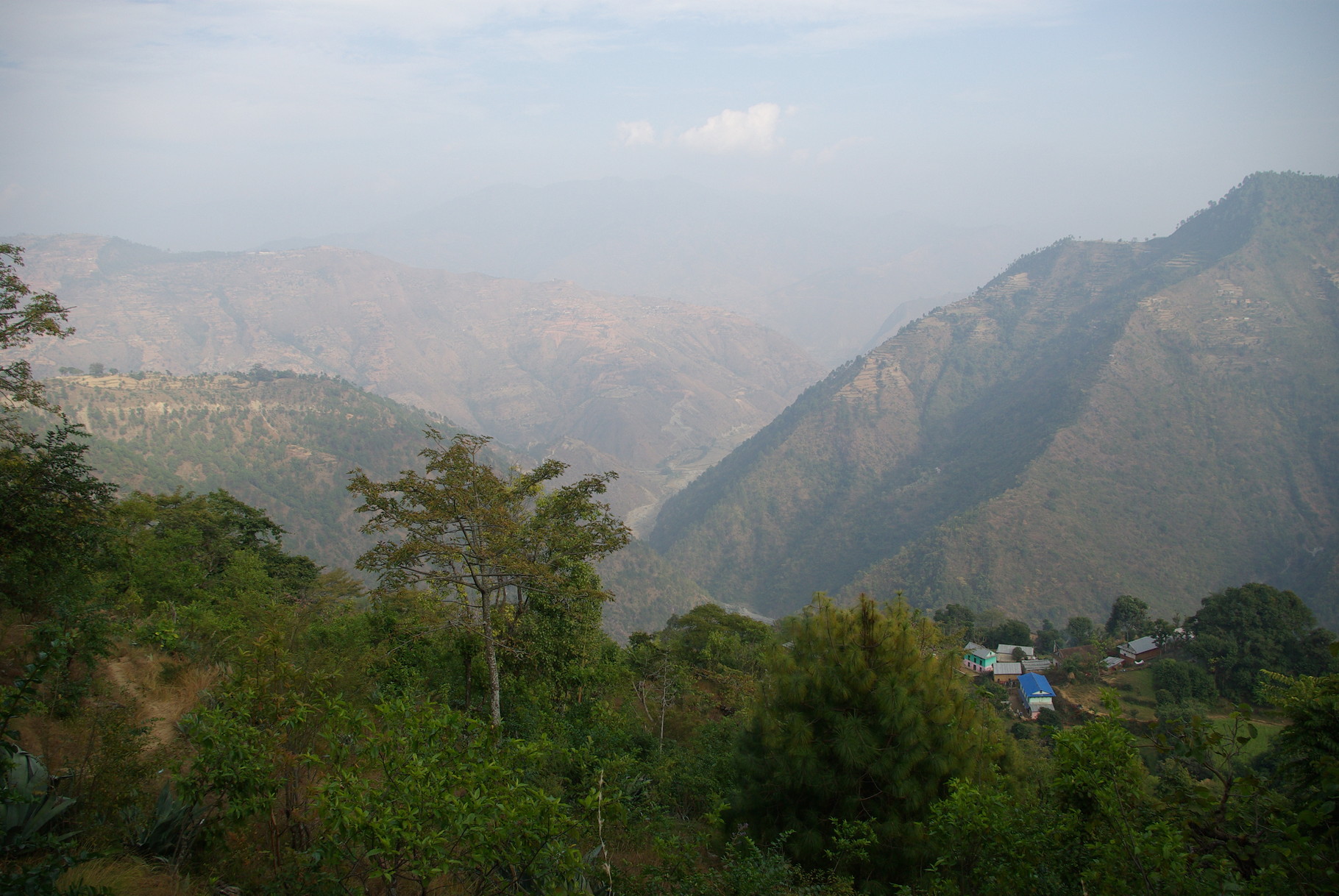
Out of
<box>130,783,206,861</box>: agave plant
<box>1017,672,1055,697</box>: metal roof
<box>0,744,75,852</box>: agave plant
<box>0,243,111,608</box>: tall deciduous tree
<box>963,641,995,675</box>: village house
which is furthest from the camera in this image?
<box>963,641,995,675</box>: village house

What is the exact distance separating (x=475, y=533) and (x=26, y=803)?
725 centimetres

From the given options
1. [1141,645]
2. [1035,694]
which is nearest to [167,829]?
[1035,694]

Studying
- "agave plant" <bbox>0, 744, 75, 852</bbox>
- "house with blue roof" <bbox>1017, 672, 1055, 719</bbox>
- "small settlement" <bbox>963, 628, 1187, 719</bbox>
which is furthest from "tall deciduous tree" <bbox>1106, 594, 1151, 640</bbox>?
"agave plant" <bbox>0, 744, 75, 852</bbox>

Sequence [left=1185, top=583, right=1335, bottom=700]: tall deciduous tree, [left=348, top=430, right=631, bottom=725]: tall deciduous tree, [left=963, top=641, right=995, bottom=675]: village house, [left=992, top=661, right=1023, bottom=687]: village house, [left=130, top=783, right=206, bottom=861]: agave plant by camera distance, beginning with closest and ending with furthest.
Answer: [left=130, top=783, right=206, bottom=861]: agave plant, [left=348, top=430, right=631, bottom=725]: tall deciduous tree, [left=1185, top=583, right=1335, bottom=700]: tall deciduous tree, [left=992, top=661, right=1023, bottom=687]: village house, [left=963, top=641, right=995, bottom=675]: village house

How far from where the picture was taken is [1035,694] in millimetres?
40812

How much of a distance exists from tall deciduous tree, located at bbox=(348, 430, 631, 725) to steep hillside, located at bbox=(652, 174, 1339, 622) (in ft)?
245

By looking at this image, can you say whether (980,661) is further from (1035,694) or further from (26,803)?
(26,803)

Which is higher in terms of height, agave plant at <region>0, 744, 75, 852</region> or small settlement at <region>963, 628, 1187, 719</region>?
agave plant at <region>0, 744, 75, 852</region>

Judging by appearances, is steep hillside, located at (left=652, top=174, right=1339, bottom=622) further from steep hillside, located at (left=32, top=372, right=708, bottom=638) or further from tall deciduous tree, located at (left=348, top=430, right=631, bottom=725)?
tall deciduous tree, located at (left=348, top=430, right=631, bottom=725)

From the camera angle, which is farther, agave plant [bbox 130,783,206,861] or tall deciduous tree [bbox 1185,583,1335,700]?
tall deciduous tree [bbox 1185,583,1335,700]

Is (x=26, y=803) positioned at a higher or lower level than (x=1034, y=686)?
higher

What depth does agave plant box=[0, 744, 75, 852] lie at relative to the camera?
190 inches

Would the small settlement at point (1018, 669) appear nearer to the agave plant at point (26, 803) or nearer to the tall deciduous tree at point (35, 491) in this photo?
the tall deciduous tree at point (35, 491)

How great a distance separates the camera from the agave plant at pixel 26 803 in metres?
4.82
